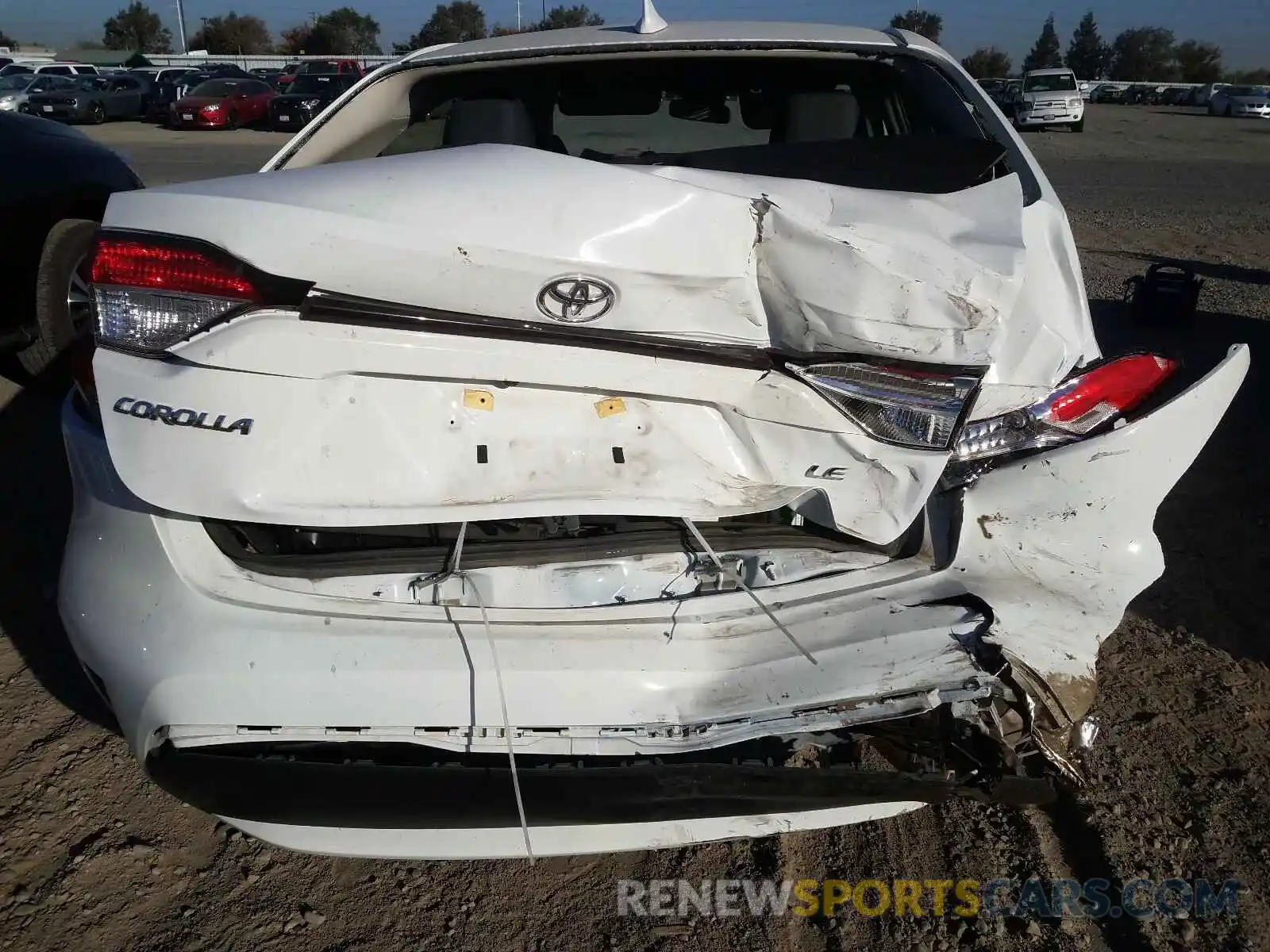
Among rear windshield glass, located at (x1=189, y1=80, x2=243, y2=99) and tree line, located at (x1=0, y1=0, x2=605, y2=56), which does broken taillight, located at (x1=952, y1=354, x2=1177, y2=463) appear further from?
tree line, located at (x1=0, y1=0, x2=605, y2=56)

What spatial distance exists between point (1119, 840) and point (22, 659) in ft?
10.1

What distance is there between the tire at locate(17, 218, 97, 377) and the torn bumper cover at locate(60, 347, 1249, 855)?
10.7ft

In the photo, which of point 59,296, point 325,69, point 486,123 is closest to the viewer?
point 486,123

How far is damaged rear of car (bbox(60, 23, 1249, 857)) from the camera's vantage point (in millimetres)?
1482

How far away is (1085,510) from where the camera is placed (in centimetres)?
166

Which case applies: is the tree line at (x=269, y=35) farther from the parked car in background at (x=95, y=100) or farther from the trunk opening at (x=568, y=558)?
the trunk opening at (x=568, y=558)

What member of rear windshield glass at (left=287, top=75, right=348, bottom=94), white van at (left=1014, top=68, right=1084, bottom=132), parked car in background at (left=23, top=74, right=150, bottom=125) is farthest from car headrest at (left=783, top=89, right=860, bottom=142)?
parked car in background at (left=23, top=74, right=150, bottom=125)

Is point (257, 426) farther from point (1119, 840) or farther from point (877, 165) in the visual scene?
point (1119, 840)

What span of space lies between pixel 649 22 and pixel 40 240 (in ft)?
10.8

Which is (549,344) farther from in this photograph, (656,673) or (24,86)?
(24,86)

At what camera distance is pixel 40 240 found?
172 inches

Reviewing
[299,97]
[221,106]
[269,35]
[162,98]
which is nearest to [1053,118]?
[299,97]

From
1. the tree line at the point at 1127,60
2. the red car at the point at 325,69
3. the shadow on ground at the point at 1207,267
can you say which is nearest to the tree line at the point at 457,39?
the tree line at the point at 1127,60

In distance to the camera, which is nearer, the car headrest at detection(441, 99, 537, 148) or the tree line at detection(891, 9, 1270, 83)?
the car headrest at detection(441, 99, 537, 148)
